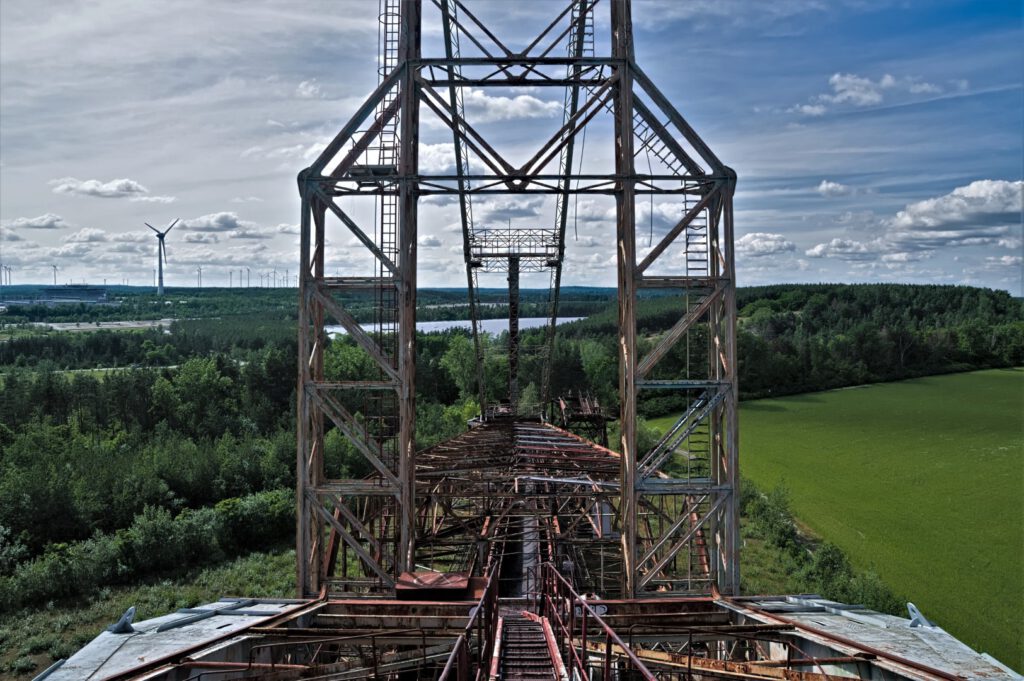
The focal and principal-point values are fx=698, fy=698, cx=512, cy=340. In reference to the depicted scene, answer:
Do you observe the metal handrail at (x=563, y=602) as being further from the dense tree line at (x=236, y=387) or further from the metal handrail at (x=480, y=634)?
the dense tree line at (x=236, y=387)

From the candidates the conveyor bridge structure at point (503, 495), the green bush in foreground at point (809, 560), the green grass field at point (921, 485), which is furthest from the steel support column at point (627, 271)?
the green grass field at point (921, 485)

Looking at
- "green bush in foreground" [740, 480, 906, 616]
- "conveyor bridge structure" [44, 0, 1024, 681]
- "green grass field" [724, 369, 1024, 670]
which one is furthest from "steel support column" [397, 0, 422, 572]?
"green grass field" [724, 369, 1024, 670]

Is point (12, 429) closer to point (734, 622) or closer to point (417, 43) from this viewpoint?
point (417, 43)

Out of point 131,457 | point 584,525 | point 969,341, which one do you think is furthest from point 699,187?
point 969,341

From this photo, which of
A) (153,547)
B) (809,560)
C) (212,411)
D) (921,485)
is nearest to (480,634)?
(809,560)

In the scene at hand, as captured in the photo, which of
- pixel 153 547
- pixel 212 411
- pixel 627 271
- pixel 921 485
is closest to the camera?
pixel 627 271

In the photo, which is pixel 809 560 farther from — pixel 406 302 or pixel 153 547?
pixel 153 547
